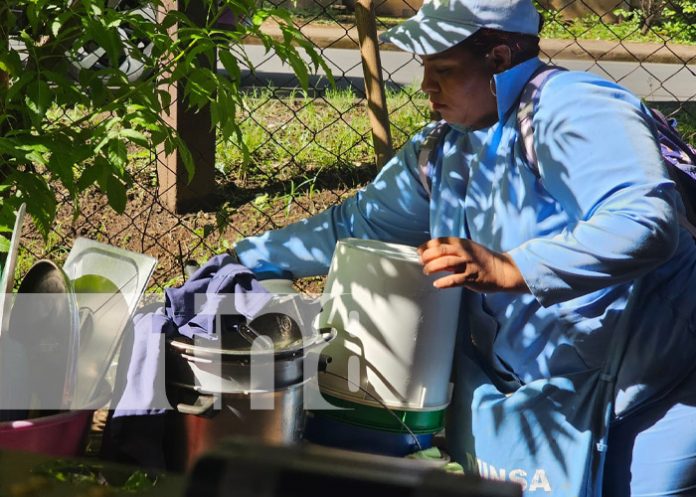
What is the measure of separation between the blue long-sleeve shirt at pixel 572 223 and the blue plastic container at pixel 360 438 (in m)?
0.33

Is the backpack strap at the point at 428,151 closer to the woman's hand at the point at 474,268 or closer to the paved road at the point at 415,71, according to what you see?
the woman's hand at the point at 474,268

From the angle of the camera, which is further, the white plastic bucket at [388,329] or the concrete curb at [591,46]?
the concrete curb at [591,46]

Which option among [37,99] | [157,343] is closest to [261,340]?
[157,343]

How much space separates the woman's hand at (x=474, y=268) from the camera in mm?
2334

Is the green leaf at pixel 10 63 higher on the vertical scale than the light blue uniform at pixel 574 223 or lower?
higher

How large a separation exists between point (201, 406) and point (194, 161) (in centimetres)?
230

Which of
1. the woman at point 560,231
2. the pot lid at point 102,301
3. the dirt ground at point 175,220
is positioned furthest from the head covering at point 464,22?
the dirt ground at point 175,220

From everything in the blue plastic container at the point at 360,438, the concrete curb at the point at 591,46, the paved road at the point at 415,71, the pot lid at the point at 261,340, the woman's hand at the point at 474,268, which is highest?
the concrete curb at the point at 591,46

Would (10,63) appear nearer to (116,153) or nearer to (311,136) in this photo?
(116,153)

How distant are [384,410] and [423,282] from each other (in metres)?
0.35

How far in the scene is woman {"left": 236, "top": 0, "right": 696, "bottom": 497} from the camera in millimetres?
2324

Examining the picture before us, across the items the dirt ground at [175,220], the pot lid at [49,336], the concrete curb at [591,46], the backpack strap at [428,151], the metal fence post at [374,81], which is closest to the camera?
the pot lid at [49,336]

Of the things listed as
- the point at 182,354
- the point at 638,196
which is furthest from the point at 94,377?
the point at 638,196

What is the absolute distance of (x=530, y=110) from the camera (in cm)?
260
